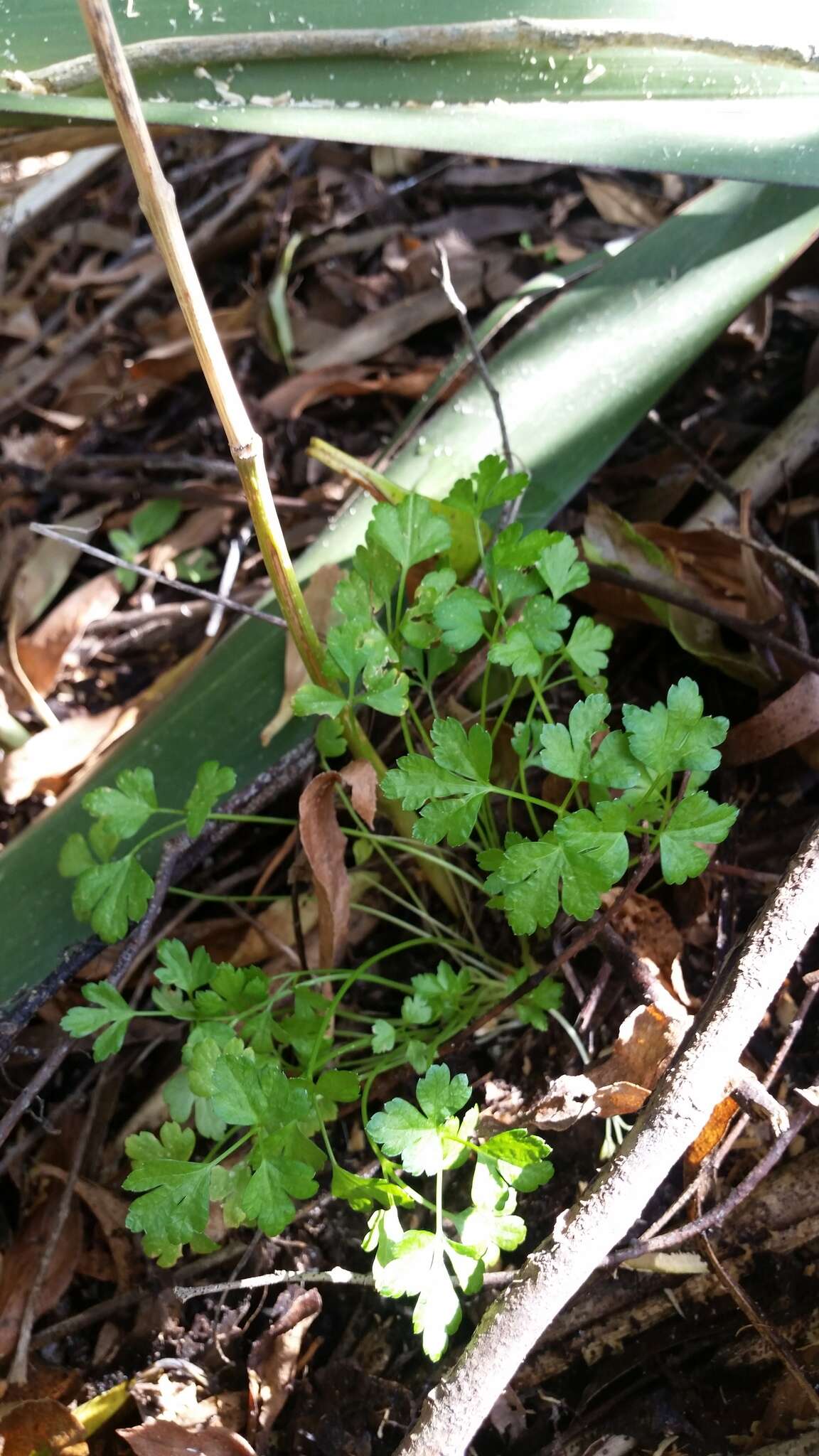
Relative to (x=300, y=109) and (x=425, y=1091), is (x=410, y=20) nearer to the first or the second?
(x=300, y=109)

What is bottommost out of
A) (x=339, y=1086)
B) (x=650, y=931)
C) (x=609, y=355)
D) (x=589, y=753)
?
(x=650, y=931)

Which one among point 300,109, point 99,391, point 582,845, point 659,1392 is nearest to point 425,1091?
point 582,845

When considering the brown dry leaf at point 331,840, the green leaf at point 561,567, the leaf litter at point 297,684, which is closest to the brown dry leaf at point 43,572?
the leaf litter at point 297,684

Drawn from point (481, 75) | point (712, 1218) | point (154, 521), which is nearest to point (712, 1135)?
point (712, 1218)

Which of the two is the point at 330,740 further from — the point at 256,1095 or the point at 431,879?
the point at 256,1095

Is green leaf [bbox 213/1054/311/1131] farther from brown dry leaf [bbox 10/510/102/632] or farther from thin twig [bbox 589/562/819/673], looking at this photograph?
brown dry leaf [bbox 10/510/102/632]

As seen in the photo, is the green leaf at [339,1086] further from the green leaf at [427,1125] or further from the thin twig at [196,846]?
the thin twig at [196,846]
